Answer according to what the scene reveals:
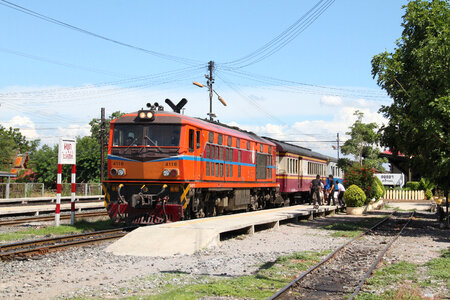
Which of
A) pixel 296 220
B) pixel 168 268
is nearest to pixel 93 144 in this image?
pixel 296 220

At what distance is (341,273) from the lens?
9664 millimetres

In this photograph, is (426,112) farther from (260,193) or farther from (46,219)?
(46,219)

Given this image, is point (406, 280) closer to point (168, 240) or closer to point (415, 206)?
point (168, 240)

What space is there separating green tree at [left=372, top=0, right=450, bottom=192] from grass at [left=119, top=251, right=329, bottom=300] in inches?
287

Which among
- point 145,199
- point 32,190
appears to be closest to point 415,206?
point 32,190

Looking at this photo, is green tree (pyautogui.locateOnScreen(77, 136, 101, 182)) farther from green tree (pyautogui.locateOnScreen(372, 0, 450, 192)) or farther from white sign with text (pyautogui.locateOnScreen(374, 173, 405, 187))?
green tree (pyautogui.locateOnScreen(372, 0, 450, 192))

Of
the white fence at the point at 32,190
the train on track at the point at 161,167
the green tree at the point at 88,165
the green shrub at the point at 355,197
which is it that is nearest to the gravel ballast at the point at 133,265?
the train on track at the point at 161,167

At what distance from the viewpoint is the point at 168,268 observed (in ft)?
31.2

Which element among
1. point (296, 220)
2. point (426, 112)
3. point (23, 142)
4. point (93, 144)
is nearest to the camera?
point (426, 112)

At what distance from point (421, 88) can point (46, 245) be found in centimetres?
1166

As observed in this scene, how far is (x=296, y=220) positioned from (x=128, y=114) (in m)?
8.89

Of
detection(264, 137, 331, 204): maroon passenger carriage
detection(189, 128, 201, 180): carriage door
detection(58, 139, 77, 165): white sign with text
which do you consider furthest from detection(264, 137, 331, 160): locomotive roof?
detection(58, 139, 77, 165): white sign with text

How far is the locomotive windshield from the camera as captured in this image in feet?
49.6

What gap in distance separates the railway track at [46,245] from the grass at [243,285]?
13.2 ft
